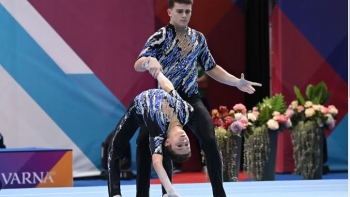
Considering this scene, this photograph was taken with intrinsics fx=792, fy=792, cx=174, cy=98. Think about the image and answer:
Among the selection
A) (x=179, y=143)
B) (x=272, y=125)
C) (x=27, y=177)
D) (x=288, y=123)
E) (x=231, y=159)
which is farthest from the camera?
(x=288, y=123)

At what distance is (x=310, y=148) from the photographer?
27.8 ft

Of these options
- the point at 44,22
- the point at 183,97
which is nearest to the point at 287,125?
the point at 44,22

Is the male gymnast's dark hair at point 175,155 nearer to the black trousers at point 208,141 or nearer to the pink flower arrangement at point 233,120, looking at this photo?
the black trousers at point 208,141

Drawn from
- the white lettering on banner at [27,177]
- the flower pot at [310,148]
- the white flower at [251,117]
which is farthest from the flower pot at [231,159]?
the white lettering on banner at [27,177]

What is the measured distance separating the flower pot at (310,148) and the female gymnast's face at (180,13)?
3663mm

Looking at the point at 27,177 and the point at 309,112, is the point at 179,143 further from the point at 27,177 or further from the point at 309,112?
the point at 309,112

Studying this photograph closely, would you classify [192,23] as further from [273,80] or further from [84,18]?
[84,18]

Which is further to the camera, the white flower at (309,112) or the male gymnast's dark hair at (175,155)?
the white flower at (309,112)

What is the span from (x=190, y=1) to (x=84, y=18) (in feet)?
12.1

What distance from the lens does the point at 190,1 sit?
16.7ft

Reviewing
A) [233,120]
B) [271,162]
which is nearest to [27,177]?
[233,120]

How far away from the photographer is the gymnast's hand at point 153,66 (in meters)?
4.85

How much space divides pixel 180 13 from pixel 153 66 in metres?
0.47

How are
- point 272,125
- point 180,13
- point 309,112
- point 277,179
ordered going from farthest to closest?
1. point 277,179
2. point 309,112
3. point 272,125
4. point 180,13
